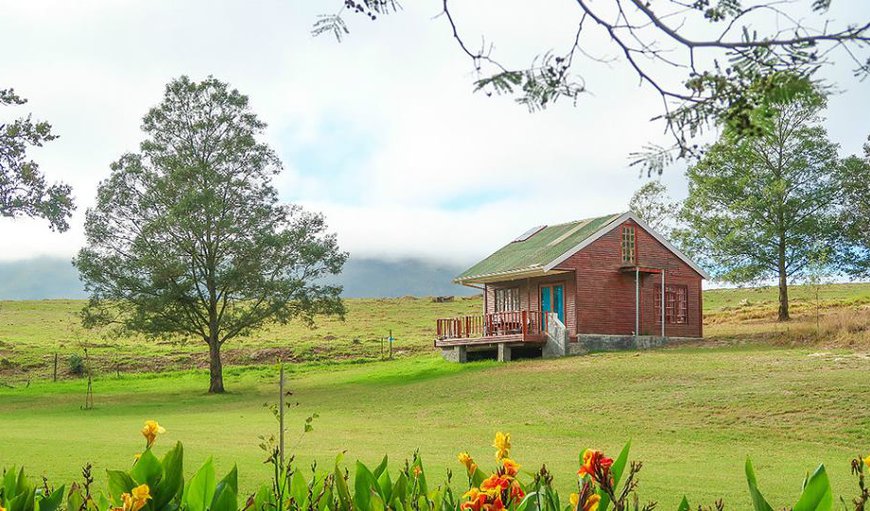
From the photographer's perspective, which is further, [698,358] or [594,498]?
[698,358]

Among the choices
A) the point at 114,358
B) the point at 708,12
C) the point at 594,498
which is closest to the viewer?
the point at 594,498

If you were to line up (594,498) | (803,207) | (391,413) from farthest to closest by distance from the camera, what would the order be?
(803,207) < (391,413) < (594,498)

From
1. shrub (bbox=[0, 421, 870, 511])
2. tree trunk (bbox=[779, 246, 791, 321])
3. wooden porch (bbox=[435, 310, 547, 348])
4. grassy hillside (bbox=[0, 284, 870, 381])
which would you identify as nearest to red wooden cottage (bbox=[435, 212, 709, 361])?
wooden porch (bbox=[435, 310, 547, 348])

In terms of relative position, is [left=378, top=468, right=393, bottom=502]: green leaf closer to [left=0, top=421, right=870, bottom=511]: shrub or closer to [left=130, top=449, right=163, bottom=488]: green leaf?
[left=0, top=421, right=870, bottom=511]: shrub

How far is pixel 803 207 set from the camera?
4075 cm

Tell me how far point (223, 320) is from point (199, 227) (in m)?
3.83

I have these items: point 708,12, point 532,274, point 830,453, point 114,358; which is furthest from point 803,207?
point 708,12

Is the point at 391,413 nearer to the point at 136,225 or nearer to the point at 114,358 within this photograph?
the point at 136,225

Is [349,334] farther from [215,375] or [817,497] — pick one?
[817,497]

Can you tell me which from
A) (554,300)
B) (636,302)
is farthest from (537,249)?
(636,302)

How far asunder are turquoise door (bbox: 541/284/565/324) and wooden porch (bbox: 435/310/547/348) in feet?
2.49

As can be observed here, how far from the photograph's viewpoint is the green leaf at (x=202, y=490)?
140 inches

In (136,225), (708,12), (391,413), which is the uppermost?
(136,225)

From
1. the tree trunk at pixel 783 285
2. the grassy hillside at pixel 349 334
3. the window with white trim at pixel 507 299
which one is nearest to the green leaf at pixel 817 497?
the grassy hillside at pixel 349 334
